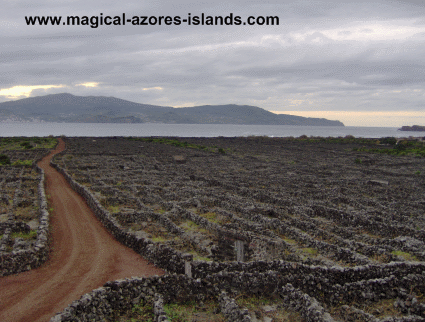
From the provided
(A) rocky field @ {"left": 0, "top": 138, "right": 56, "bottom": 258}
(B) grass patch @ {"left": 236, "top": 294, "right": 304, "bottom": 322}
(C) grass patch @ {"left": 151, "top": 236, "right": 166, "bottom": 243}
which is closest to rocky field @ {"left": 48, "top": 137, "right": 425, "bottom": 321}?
(B) grass patch @ {"left": 236, "top": 294, "right": 304, "bottom": 322}

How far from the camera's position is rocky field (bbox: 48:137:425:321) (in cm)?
1142

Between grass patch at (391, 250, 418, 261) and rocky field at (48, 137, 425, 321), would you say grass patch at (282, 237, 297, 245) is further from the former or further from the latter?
grass patch at (391, 250, 418, 261)

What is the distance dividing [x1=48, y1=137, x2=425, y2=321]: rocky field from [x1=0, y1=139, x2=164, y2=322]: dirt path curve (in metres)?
1.46

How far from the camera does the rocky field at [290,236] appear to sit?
450 inches

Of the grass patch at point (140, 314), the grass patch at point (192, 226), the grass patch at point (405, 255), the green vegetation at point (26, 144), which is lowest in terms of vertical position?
the grass patch at point (140, 314)

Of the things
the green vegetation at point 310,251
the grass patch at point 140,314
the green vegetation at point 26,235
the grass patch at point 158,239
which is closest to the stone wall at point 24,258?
the green vegetation at point 26,235

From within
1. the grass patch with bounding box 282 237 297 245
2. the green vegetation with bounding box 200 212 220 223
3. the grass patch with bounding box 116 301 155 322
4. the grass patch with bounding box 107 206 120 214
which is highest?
the grass patch with bounding box 107 206 120 214

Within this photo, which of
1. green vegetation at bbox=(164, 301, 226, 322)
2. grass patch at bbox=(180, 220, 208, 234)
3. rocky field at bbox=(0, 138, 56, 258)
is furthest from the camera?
grass patch at bbox=(180, 220, 208, 234)

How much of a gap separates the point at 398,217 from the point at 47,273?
21.7 meters

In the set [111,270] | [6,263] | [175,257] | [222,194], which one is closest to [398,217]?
[222,194]

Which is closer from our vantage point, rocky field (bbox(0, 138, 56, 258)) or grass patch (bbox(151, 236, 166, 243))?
rocky field (bbox(0, 138, 56, 258))

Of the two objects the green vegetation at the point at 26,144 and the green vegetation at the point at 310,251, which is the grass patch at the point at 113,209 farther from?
the green vegetation at the point at 26,144

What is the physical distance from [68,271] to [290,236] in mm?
11715

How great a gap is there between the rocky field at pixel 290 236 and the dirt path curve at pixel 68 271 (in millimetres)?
1462
